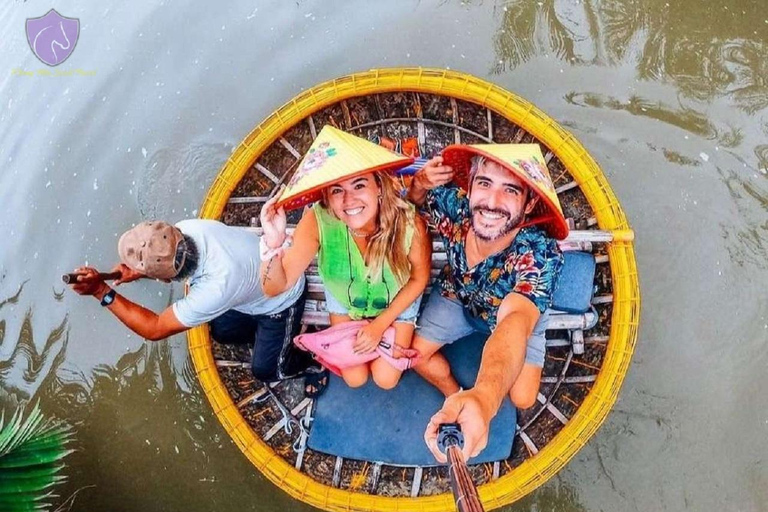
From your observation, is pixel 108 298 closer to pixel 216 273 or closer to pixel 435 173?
pixel 216 273

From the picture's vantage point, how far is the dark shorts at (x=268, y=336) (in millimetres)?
1738

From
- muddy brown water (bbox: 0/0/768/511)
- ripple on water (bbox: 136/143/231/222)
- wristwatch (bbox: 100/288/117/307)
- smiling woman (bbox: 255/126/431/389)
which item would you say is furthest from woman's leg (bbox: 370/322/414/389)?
ripple on water (bbox: 136/143/231/222)

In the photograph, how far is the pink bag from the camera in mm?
1713

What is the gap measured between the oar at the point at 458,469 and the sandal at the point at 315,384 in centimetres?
99

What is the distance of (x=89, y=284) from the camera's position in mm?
1396

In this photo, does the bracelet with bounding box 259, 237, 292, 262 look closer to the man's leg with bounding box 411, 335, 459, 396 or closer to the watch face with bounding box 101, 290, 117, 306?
the watch face with bounding box 101, 290, 117, 306

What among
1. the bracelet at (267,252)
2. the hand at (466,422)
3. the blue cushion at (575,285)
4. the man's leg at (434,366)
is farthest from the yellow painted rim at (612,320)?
the hand at (466,422)

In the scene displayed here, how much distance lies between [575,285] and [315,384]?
868mm

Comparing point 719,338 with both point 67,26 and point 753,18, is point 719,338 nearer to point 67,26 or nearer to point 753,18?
point 753,18

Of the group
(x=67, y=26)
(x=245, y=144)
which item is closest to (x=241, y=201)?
(x=245, y=144)

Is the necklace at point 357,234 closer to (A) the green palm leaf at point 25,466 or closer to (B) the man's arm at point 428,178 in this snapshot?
(B) the man's arm at point 428,178

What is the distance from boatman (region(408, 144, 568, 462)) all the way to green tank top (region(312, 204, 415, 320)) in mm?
137

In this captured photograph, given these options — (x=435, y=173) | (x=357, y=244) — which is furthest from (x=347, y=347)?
(x=435, y=173)

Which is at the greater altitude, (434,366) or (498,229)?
(498,229)
